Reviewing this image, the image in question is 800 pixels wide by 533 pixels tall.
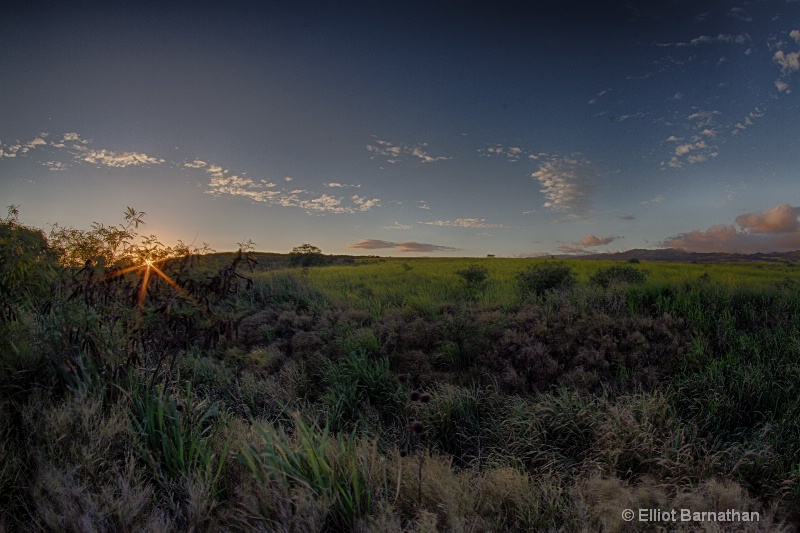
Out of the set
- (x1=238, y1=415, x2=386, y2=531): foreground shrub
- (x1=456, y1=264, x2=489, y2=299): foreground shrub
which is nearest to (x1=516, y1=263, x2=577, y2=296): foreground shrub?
(x1=456, y1=264, x2=489, y2=299): foreground shrub

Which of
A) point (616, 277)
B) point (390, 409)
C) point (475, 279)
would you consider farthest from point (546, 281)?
point (390, 409)

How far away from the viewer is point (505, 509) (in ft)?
11.4

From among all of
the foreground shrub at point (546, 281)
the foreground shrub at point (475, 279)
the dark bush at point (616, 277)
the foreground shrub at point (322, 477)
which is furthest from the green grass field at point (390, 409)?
the foreground shrub at point (475, 279)

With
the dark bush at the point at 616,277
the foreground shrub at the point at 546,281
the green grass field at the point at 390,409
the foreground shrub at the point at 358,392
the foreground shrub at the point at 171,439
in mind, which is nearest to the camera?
the green grass field at the point at 390,409

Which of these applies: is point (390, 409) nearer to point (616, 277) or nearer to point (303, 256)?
point (616, 277)

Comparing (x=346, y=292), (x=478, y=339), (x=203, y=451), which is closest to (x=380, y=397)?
(x=478, y=339)

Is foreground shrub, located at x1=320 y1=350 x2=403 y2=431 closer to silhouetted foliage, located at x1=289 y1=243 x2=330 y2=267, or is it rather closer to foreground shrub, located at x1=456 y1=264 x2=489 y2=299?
foreground shrub, located at x1=456 y1=264 x2=489 y2=299

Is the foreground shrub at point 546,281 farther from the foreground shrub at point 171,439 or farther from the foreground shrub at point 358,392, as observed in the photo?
the foreground shrub at point 171,439

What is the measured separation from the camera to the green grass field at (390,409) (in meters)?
3.36

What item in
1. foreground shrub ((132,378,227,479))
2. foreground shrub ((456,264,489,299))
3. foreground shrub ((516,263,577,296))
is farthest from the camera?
foreground shrub ((456,264,489,299))

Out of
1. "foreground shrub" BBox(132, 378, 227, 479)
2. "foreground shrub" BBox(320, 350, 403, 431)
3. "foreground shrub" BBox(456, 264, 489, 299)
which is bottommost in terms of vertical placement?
"foreground shrub" BBox(320, 350, 403, 431)

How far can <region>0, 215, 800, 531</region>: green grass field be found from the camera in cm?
336

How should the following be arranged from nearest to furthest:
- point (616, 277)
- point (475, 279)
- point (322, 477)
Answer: point (322, 477) → point (616, 277) → point (475, 279)

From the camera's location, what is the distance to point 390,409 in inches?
288
